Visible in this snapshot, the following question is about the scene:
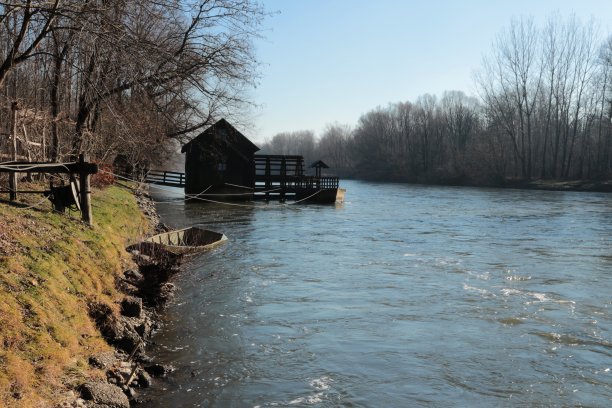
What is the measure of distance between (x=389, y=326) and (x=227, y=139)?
33.2 meters

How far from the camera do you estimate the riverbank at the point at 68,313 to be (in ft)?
18.2

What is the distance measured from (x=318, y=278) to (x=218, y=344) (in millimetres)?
5544

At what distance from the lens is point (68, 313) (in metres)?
7.18

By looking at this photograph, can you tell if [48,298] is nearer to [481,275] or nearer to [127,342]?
[127,342]

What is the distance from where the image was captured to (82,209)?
11.5 m

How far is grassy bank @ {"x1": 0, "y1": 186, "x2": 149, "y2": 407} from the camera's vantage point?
17.6 feet

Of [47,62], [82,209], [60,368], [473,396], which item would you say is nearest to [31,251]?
[60,368]

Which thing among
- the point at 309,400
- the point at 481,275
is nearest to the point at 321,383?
the point at 309,400

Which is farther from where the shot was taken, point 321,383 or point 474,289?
point 474,289

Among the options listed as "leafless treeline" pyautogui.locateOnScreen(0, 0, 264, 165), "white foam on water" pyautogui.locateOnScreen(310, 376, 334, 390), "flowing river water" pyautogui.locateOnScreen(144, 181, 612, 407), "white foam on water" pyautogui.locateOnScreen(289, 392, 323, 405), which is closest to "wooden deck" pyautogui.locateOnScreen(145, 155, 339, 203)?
"leafless treeline" pyautogui.locateOnScreen(0, 0, 264, 165)

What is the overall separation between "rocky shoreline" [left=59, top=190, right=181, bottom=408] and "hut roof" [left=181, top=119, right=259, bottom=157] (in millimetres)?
25872

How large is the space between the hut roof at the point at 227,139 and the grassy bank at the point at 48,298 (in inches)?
1040

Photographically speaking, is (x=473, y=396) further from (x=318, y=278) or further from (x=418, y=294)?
(x=318, y=278)

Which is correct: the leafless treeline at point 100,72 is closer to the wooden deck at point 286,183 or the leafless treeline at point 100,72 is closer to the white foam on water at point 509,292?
the white foam on water at point 509,292
